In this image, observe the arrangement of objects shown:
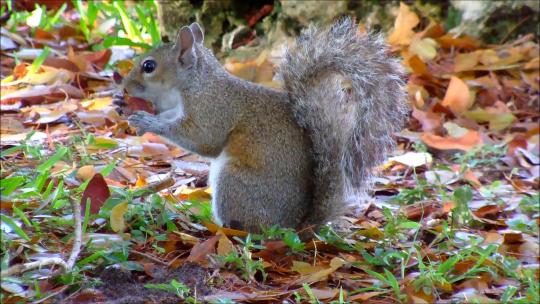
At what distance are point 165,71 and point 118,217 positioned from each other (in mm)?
829

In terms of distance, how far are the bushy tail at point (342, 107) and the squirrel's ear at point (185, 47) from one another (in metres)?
0.45

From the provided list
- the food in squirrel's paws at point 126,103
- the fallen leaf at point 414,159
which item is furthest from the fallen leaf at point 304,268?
the fallen leaf at point 414,159

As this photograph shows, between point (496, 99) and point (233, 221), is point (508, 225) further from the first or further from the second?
point (496, 99)

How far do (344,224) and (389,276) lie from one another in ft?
2.23

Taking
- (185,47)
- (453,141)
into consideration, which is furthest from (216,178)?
(453,141)

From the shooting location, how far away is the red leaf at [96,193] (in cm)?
327

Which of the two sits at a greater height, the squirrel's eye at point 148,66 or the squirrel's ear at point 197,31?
the squirrel's ear at point 197,31

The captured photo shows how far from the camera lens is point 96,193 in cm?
330

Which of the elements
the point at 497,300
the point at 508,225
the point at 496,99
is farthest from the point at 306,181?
the point at 496,99

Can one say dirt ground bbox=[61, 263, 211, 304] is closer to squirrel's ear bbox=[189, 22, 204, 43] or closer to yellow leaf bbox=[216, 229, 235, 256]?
yellow leaf bbox=[216, 229, 235, 256]

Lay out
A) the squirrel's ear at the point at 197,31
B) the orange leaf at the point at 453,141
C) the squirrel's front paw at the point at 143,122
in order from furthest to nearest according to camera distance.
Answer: the orange leaf at the point at 453,141 → the squirrel's ear at the point at 197,31 → the squirrel's front paw at the point at 143,122

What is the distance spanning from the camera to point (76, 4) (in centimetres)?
646

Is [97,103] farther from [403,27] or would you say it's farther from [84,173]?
[403,27]

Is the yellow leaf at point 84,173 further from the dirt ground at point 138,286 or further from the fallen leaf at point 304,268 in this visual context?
the fallen leaf at point 304,268
